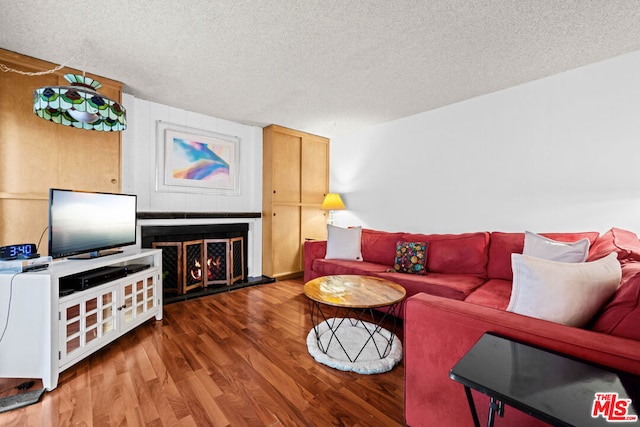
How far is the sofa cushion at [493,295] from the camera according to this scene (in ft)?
6.41

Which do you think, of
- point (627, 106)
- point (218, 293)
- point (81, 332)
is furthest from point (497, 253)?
point (81, 332)

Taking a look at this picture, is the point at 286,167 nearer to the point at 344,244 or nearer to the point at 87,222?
the point at 344,244

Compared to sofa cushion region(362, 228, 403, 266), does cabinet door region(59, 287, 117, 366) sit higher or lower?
lower

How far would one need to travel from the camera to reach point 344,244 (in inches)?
135

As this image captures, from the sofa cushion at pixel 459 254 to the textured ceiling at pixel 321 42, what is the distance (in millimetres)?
1614

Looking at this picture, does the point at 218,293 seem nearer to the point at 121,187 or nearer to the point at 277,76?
the point at 121,187

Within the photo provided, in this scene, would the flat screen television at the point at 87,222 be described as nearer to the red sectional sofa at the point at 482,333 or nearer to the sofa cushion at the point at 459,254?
the red sectional sofa at the point at 482,333

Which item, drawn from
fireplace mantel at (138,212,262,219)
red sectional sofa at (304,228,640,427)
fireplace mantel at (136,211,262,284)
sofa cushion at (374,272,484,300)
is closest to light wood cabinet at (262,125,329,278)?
fireplace mantel at (136,211,262,284)

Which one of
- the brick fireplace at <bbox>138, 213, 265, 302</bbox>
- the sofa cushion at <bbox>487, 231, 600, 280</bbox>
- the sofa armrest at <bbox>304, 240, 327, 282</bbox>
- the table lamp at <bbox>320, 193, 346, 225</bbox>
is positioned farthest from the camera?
the table lamp at <bbox>320, 193, 346, 225</bbox>

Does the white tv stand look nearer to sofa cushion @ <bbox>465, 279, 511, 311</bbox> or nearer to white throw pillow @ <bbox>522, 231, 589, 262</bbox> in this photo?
sofa cushion @ <bbox>465, 279, 511, 311</bbox>

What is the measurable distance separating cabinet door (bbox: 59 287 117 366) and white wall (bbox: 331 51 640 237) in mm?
3251

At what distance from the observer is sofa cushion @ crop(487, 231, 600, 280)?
2.48 m

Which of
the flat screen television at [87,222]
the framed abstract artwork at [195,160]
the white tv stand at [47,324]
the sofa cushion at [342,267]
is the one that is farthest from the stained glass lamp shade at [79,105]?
the sofa cushion at [342,267]

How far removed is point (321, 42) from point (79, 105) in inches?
65.5
